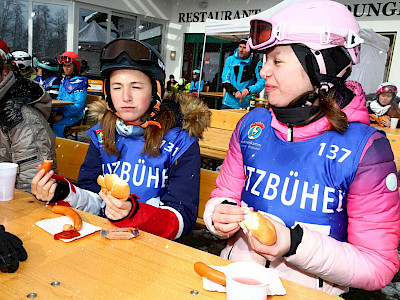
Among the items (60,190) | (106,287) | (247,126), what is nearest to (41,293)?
(106,287)

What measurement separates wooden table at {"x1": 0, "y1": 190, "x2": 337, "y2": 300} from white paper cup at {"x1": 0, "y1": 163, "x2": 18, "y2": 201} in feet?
1.16

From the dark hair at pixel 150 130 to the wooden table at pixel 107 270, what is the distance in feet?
2.47

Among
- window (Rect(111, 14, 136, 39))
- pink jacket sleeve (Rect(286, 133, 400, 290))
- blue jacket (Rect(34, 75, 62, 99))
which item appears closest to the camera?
pink jacket sleeve (Rect(286, 133, 400, 290))

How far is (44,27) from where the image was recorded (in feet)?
49.2

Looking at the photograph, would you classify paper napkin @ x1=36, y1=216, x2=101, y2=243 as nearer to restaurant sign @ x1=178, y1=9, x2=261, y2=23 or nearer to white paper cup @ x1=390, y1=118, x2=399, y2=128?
white paper cup @ x1=390, y1=118, x2=399, y2=128

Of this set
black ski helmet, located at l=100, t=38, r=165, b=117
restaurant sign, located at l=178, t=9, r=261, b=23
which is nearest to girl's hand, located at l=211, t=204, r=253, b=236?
black ski helmet, located at l=100, t=38, r=165, b=117

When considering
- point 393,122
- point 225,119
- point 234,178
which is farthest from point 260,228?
point 393,122

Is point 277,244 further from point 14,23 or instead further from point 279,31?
point 14,23

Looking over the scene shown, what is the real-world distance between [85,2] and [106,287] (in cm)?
1658

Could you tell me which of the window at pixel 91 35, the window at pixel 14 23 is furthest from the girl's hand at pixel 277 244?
the window at pixel 14 23

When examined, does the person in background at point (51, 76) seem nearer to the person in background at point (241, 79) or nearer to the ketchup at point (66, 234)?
the person in background at point (241, 79)

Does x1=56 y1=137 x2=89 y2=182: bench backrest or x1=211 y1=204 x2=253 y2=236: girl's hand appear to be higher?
x1=211 y1=204 x2=253 y2=236: girl's hand

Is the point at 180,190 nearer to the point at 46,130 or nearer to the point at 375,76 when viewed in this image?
the point at 46,130

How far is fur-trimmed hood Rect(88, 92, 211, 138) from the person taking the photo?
227cm
